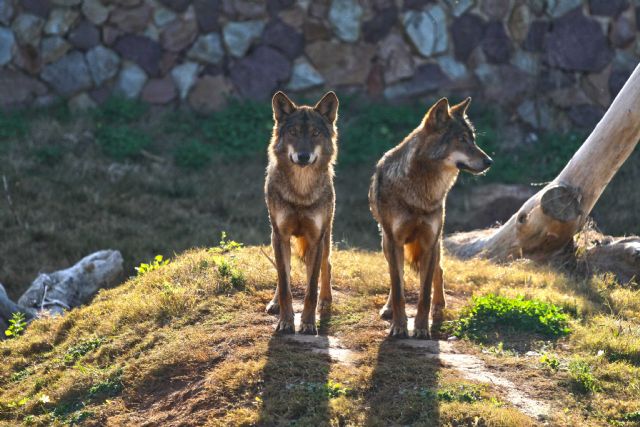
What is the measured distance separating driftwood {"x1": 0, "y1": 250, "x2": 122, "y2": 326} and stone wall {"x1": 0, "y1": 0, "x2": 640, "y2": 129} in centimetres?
495

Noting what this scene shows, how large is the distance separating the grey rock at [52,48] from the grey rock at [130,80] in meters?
1.11

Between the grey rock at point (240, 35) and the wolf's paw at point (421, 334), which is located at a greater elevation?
the grey rock at point (240, 35)

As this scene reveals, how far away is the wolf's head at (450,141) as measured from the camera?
7883mm

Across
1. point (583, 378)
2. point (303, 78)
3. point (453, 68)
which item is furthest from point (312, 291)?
point (453, 68)

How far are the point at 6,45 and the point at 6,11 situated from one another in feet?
1.99

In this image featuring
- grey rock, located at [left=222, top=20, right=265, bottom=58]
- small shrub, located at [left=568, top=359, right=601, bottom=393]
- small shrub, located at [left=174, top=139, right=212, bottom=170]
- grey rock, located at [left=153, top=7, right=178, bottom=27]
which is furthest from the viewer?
grey rock, located at [left=222, top=20, right=265, bottom=58]

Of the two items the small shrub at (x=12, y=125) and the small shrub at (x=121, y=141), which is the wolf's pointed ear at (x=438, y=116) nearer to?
the small shrub at (x=121, y=141)

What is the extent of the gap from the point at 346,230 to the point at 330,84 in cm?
349

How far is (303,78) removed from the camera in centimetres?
1599

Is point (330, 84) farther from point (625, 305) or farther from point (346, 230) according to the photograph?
point (625, 305)

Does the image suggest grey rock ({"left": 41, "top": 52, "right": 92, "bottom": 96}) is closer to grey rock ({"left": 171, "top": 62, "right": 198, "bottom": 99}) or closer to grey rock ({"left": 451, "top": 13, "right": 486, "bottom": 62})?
grey rock ({"left": 171, "top": 62, "right": 198, "bottom": 99})

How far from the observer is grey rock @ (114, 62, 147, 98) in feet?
51.8

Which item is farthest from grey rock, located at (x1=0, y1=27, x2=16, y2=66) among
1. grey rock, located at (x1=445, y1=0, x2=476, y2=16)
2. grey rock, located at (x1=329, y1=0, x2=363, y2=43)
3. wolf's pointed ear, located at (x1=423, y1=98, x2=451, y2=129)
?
wolf's pointed ear, located at (x1=423, y1=98, x2=451, y2=129)

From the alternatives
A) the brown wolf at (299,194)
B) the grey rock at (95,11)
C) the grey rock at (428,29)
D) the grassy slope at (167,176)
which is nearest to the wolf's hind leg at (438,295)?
the brown wolf at (299,194)
